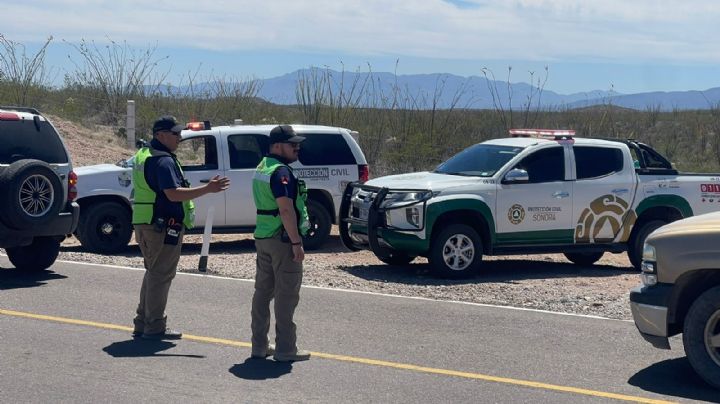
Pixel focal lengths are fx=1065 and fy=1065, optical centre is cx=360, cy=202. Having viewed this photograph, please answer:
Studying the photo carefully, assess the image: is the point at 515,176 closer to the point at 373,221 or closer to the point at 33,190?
the point at 373,221

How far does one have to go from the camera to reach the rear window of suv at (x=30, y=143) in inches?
471

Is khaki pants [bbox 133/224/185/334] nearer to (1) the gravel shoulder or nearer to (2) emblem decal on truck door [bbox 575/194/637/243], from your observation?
(1) the gravel shoulder

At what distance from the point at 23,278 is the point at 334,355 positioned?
202 inches

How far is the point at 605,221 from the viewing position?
14547 millimetres

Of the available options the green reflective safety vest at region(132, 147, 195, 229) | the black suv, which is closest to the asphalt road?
the black suv

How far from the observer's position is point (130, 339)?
29.7ft

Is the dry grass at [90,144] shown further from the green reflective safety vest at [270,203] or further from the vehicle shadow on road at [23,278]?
the green reflective safety vest at [270,203]

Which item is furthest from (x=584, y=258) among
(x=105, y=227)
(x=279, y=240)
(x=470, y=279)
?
(x=279, y=240)

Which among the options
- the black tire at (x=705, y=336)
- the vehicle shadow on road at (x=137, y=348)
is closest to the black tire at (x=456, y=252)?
the vehicle shadow on road at (x=137, y=348)

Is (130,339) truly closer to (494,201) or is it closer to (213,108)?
(494,201)

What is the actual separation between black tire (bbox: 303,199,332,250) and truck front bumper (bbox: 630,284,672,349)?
856 cm

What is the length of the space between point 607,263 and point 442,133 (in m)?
12.0

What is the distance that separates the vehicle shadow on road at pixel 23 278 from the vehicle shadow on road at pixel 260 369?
433cm

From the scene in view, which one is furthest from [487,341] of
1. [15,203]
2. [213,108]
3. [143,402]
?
[213,108]
